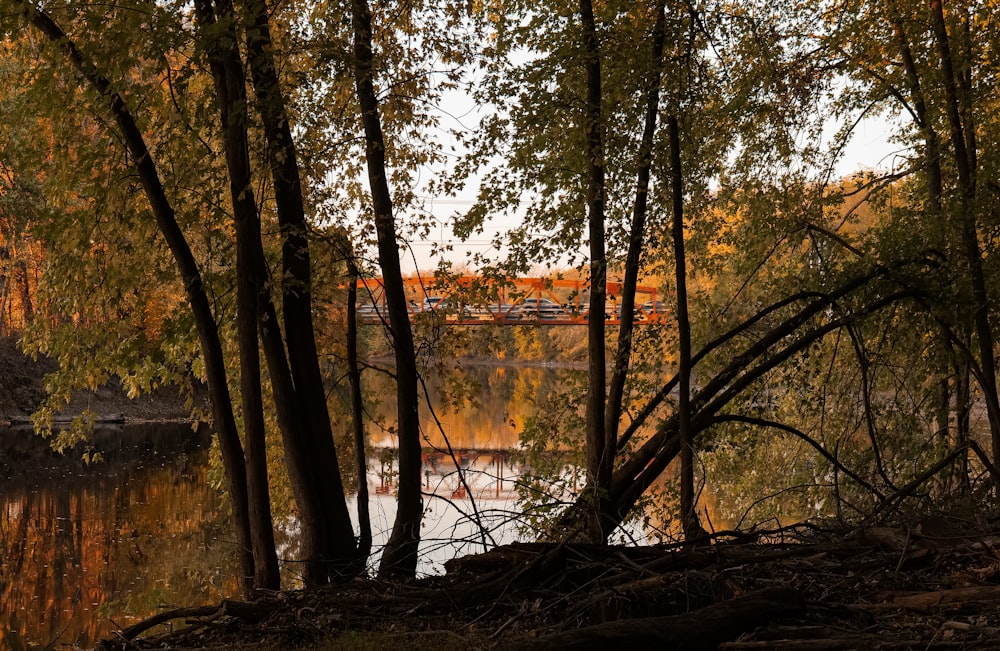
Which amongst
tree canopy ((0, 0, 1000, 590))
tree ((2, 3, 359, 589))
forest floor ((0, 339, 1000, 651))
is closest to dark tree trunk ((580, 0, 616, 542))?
tree canopy ((0, 0, 1000, 590))

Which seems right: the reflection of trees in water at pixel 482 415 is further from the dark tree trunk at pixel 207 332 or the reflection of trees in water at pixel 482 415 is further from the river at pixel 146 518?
the dark tree trunk at pixel 207 332

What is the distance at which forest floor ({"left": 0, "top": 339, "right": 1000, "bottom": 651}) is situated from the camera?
3.56m

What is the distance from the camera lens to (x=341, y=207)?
24.2 ft

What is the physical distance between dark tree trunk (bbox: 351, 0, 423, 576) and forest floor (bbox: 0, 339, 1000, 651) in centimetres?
182

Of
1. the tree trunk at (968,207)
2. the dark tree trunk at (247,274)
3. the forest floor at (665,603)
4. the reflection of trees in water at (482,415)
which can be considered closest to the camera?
the forest floor at (665,603)

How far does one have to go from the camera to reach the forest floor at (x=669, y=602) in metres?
3.56

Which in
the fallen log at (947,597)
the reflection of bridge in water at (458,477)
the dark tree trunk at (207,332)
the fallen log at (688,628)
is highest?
the dark tree trunk at (207,332)

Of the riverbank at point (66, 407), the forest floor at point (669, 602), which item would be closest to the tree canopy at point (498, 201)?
the forest floor at point (669, 602)

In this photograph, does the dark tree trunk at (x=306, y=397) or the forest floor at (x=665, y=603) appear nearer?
the forest floor at (x=665, y=603)

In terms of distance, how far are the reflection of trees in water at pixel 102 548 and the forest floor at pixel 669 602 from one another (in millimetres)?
5566

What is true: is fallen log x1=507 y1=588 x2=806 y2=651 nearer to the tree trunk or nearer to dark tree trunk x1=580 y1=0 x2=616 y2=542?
dark tree trunk x1=580 y1=0 x2=616 y2=542

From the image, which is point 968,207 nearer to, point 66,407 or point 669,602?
point 669,602

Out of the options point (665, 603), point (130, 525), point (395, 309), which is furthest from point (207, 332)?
point (130, 525)

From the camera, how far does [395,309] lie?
24.6ft
